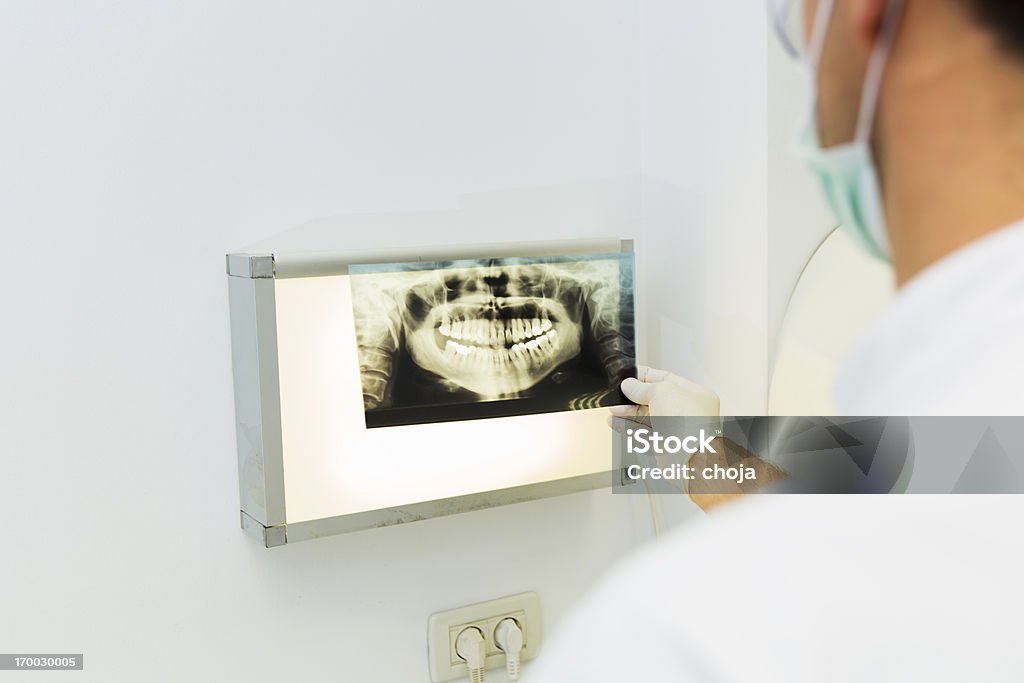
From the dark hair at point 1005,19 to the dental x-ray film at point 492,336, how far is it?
0.76 meters

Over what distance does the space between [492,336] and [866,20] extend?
0.77m

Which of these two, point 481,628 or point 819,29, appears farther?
point 481,628

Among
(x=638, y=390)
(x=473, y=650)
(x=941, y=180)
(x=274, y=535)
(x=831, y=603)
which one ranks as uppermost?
(x=941, y=180)

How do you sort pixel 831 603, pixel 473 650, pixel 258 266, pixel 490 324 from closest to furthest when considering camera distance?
pixel 831 603 < pixel 258 266 < pixel 490 324 < pixel 473 650

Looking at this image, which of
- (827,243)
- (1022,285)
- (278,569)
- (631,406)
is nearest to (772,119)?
(827,243)

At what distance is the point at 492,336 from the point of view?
3.50 ft

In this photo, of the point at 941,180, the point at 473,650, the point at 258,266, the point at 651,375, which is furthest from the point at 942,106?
the point at 473,650

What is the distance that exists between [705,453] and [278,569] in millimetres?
481

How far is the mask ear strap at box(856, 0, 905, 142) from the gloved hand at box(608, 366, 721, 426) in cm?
78

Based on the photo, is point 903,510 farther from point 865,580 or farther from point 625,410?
point 625,410

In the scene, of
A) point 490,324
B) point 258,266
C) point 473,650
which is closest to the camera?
point 258,266

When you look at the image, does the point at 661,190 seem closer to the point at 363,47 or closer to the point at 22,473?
the point at 363,47

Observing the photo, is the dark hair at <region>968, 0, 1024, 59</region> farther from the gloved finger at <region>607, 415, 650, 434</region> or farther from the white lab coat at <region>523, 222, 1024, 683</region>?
the gloved finger at <region>607, 415, 650, 434</region>

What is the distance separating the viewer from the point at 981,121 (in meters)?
0.30
